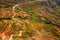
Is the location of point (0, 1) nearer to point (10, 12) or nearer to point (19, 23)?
point (10, 12)

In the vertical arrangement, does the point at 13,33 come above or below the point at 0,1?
below

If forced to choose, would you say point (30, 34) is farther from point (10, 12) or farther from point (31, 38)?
point (10, 12)

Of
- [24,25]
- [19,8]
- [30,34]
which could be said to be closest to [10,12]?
[19,8]

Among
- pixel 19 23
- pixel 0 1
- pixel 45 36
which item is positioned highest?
pixel 0 1

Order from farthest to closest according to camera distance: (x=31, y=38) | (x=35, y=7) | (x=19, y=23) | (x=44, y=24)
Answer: (x=35, y=7) < (x=44, y=24) < (x=19, y=23) < (x=31, y=38)

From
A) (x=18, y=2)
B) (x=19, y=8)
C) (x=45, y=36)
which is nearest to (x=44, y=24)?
(x=45, y=36)

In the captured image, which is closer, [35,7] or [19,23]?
[19,23]

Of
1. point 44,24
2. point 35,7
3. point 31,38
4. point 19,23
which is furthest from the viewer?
point 35,7
